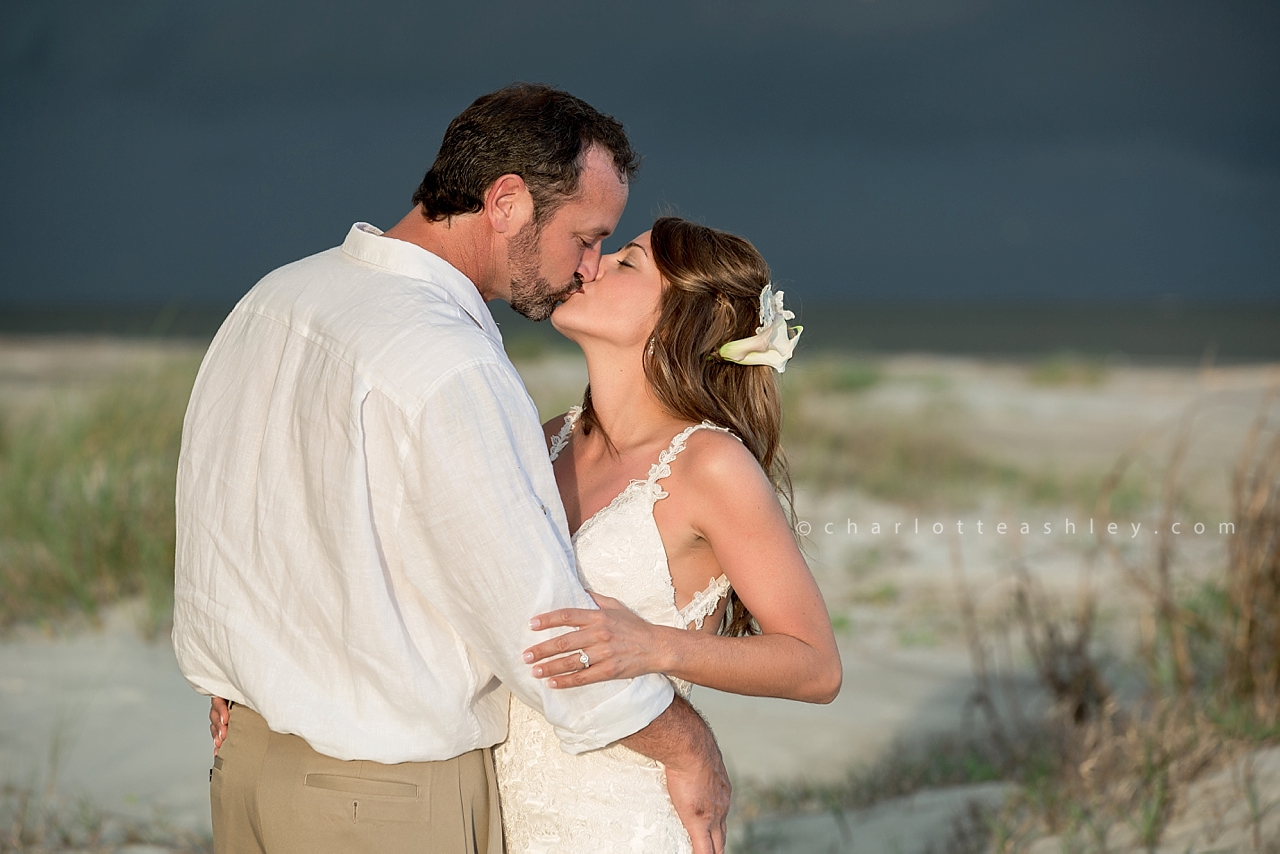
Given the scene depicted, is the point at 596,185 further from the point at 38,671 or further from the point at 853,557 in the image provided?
the point at 853,557

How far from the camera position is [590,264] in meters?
2.63

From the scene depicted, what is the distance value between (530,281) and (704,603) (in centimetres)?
83

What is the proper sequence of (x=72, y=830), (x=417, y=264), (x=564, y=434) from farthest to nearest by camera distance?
1. (x=72, y=830)
2. (x=564, y=434)
3. (x=417, y=264)

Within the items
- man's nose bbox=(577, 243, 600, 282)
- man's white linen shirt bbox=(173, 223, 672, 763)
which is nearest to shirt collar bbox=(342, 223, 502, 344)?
man's white linen shirt bbox=(173, 223, 672, 763)

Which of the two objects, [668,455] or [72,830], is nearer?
[668,455]

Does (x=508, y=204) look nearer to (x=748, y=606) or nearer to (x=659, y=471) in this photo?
(x=659, y=471)

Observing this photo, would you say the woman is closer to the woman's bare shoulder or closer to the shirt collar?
the woman's bare shoulder

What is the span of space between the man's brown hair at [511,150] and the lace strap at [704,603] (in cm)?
93

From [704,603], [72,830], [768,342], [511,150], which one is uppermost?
[511,150]

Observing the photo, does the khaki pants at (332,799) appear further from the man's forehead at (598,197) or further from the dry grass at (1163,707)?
the dry grass at (1163,707)

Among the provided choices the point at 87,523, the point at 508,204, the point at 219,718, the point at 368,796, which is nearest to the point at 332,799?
the point at 368,796

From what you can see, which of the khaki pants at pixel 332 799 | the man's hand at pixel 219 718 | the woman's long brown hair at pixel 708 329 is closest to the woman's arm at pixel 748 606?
the woman's long brown hair at pixel 708 329

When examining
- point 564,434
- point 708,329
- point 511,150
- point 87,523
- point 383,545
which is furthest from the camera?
point 87,523

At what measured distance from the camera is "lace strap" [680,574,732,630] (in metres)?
2.56
